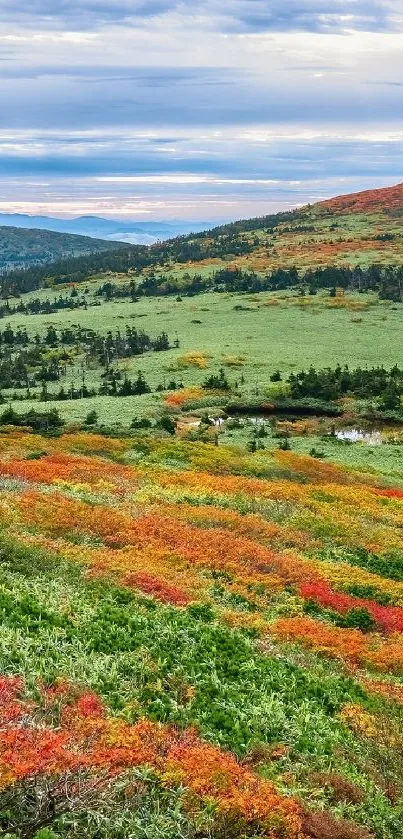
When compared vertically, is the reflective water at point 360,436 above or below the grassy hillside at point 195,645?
below

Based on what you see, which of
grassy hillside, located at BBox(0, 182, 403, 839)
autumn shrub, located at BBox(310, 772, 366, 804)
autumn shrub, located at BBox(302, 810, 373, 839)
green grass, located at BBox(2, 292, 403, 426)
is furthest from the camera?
green grass, located at BBox(2, 292, 403, 426)

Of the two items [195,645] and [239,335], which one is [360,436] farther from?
[239,335]

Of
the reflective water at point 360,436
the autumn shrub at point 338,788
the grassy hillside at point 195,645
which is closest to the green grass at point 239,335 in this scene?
the reflective water at point 360,436

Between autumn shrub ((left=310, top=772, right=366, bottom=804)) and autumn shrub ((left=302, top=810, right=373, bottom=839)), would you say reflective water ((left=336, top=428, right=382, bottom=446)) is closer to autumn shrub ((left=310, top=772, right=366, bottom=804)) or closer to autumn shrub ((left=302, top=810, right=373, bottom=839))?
autumn shrub ((left=310, top=772, right=366, bottom=804))

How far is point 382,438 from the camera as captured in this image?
3000 inches

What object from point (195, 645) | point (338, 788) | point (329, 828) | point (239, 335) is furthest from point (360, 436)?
point (329, 828)

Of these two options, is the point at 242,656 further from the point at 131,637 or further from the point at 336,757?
the point at 336,757

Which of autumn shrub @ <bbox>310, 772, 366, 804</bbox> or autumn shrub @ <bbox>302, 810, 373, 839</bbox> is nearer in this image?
autumn shrub @ <bbox>302, 810, 373, 839</bbox>

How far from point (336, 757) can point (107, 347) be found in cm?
12566

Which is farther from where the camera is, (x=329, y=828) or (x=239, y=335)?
(x=239, y=335)

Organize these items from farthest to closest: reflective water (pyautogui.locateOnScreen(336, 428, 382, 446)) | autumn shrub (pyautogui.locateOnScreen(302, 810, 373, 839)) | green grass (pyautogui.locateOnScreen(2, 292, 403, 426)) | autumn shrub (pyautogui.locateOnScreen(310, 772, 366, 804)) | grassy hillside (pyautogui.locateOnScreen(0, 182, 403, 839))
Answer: green grass (pyautogui.locateOnScreen(2, 292, 403, 426)), reflective water (pyautogui.locateOnScreen(336, 428, 382, 446)), autumn shrub (pyautogui.locateOnScreen(310, 772, 366, 804)), autumn shrub (pyautogui.locateOnScreen(302, 810, 373, 839)), grassy hillside (pyautogui.locateOnScreen(0, 182, 403, 839))

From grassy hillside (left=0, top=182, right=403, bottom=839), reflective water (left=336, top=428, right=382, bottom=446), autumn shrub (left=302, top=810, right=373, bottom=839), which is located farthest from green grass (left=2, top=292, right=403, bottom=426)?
autumn shrub (left=302, top=810, right=373, bottom=839)

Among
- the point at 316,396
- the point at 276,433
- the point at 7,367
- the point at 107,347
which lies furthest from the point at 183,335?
the point at 276,433

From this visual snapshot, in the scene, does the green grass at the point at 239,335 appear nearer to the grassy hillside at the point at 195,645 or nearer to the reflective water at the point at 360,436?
the reflective water at the point at 360,436
